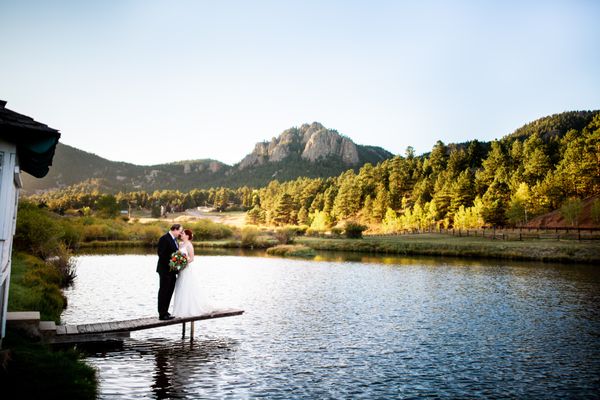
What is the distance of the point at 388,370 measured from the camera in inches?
538

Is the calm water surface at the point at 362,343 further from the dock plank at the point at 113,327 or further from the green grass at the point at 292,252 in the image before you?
the green grass at the point at 292,252

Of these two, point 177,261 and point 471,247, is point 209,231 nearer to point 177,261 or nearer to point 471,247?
point 471,247

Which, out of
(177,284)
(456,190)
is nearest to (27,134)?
(177,284)

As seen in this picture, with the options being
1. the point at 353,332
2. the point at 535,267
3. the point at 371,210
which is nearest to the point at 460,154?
the point at 371,210

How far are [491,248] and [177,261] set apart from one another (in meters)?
57.7

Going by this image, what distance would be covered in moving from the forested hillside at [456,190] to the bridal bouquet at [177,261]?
83.7m

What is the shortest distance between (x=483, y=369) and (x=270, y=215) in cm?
15289

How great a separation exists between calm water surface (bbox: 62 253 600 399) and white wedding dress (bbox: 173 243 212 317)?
124cm

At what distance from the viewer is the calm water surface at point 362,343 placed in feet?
39.4

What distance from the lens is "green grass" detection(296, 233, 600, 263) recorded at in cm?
5491

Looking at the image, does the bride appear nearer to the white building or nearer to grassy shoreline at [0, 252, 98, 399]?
grassy shoreline at [0, 252, 98, 399]

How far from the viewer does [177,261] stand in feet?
51.7

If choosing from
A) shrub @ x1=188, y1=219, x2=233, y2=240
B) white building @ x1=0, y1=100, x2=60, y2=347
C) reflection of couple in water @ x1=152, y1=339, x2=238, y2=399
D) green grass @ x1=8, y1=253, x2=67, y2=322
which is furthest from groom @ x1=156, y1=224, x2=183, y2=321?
shrub @ x1=188, y1=219, x2=233, y2=240

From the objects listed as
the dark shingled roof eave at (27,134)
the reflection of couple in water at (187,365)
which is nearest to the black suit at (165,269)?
the reflection of couple in water at (187,365)
